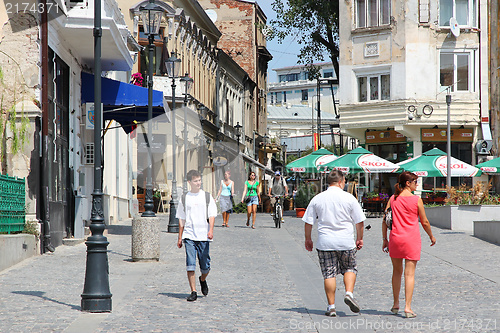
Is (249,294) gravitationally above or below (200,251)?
below

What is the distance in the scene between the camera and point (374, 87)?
34.5m

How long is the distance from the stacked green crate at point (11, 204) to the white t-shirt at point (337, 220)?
6.48m

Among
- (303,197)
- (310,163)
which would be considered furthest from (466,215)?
(303,197)

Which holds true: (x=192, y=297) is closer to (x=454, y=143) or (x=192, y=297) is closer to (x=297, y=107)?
(x=454, y=143)

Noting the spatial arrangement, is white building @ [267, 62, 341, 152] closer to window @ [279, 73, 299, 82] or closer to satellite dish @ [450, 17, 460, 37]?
window @ [279, 73, 299, 82]

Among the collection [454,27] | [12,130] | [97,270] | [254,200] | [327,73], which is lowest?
[97,270]

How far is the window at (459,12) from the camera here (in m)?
33.9

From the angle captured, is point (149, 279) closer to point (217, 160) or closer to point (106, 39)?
point (106, 39)

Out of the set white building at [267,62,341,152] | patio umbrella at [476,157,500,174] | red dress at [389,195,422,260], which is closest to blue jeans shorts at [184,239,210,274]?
A: red dress at [389,195,422,260]

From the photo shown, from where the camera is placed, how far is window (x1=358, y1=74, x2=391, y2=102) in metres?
34.2

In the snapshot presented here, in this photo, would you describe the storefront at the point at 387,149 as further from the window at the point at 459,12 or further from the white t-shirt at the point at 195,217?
the white t-shirt at the point at 195,217

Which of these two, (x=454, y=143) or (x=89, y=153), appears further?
(x=454, y=143)

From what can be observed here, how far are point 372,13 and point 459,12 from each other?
12.6ft

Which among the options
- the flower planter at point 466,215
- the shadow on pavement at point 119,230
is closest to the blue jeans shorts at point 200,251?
the shadow on pavement at point 119,230
